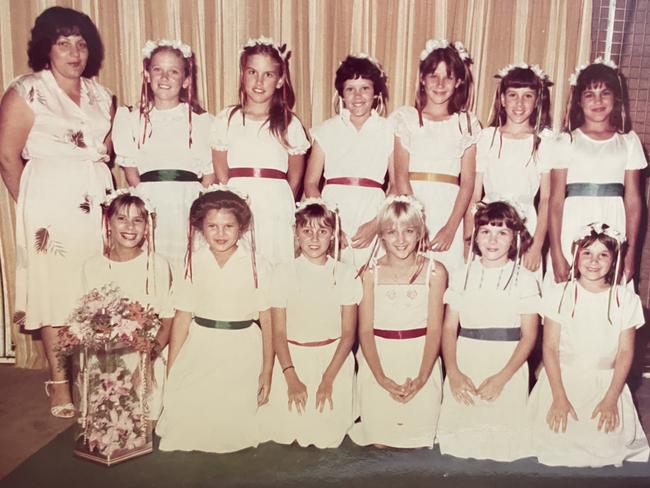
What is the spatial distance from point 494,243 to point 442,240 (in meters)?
0.24

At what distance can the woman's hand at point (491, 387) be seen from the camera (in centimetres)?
293

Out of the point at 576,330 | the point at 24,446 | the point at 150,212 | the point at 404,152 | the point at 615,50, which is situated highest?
the point at 615,50

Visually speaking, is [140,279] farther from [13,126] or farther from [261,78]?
[261,78]

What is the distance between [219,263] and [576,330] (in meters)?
1.72

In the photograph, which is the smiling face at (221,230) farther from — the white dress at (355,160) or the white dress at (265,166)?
the white dress at (355,160)

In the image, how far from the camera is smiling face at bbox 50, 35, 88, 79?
114 inches

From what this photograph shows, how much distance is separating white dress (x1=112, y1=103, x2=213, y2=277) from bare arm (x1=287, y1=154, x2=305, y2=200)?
39 centimetres

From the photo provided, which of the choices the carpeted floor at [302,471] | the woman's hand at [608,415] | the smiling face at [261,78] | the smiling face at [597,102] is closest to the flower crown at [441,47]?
the smiling face at [597,102]

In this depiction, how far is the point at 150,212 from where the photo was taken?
293cm

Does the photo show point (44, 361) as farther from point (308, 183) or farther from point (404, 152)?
point (404, 152)

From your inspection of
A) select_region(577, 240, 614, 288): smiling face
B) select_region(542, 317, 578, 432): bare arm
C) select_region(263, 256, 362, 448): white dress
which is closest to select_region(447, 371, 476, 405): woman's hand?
select_region(542, 317, 578, 432): bare arm

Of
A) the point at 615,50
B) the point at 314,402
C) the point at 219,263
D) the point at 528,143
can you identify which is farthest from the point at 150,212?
the point at 615,50

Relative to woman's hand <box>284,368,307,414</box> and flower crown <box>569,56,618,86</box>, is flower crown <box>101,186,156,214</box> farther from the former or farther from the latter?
flower crown <box>569,56,618,86</box>

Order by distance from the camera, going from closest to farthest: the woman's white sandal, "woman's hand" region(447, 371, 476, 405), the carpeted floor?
the carpeted floor
"woman's hand" region(447, 371, 476, 405)
the woman's white sandal
